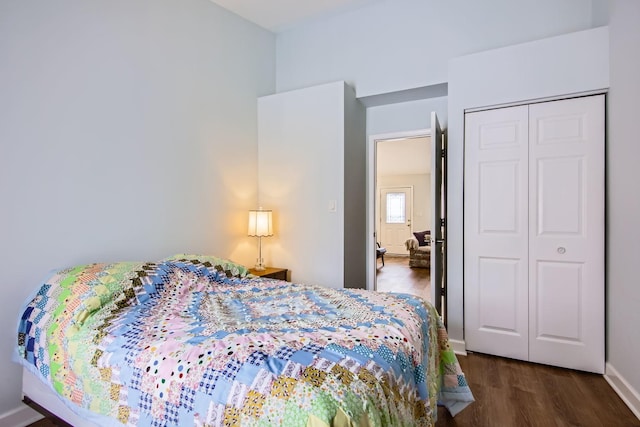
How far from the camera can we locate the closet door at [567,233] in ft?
8.07

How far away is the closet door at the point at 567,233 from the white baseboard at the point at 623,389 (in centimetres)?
9

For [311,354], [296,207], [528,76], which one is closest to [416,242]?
[296,207]

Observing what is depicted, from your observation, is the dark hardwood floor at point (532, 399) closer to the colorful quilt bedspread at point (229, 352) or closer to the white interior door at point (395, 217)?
the colorful quilt bedspread at point (229, 352)

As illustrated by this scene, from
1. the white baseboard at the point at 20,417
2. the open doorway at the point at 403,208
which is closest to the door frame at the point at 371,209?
the white baseboard at the point at 20,417

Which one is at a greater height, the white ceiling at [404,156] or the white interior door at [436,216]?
the white ceiling at [404,156]

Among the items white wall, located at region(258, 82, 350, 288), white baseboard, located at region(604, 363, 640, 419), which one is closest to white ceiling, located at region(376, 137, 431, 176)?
white wall, located at region(258, 82, 350, 288)

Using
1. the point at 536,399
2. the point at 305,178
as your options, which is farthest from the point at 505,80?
the point at 536,399

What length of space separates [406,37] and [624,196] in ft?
7.25

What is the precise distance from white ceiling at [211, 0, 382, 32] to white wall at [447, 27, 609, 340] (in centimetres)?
132

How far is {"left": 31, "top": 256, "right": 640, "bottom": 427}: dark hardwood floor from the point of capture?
1.95 m

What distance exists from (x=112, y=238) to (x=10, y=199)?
2.00 ft

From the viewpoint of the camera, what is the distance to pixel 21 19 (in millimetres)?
1973

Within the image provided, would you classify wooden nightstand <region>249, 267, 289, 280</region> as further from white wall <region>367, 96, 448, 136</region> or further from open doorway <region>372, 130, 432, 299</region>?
open doorway <region>372, 130, 432, 299</region>

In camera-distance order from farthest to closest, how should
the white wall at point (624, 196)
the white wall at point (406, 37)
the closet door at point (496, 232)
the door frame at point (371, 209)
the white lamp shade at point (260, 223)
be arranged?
1. the door frame at point (371, 209)
2. the white lamp shade at point (260, 223)
3. the white wall at point (406, 37)
4. the closet door at point (496, 232)
5. the white wall at point (624, 196)
